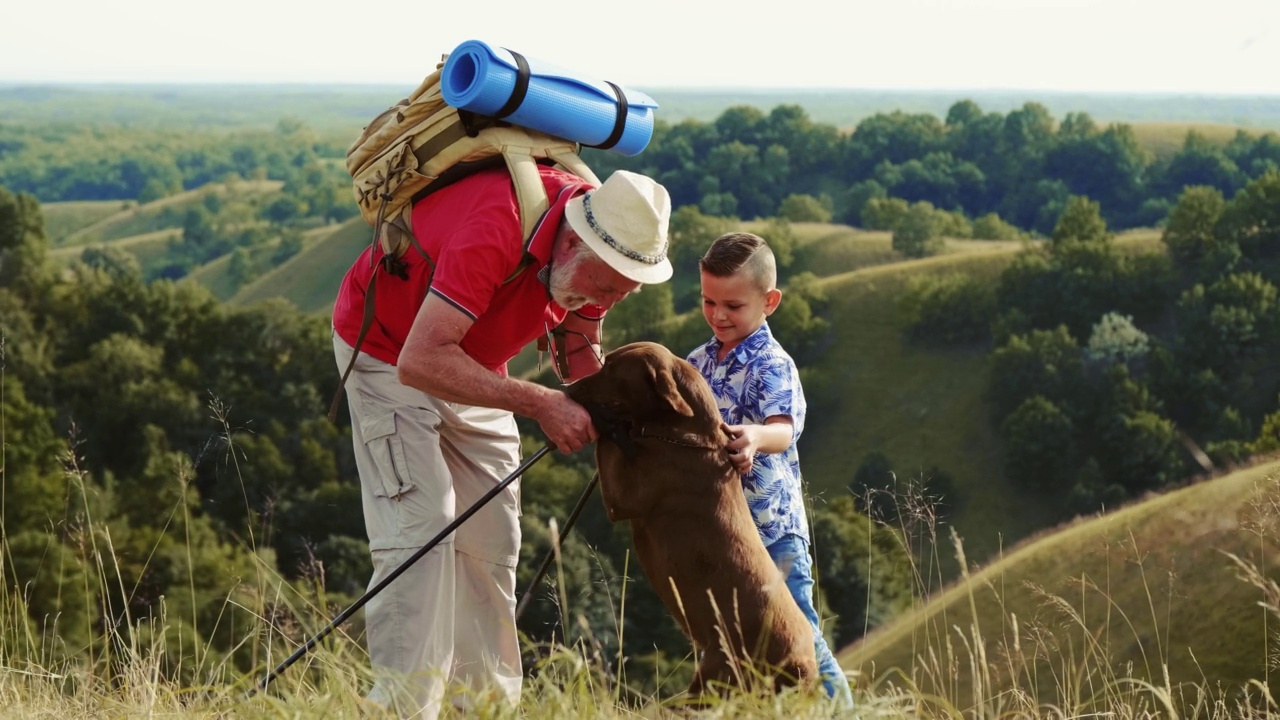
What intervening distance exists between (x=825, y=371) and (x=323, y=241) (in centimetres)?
5731

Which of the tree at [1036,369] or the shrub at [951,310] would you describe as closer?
the tree at [1036,369]

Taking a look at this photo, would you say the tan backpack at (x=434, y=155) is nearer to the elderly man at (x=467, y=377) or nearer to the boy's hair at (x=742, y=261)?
the elderly man at (x=467, y=377)

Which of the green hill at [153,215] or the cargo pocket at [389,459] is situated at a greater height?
the cargo pocket at [389,459]

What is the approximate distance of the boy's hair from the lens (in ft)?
12.2

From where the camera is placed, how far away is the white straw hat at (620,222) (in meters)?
3.43

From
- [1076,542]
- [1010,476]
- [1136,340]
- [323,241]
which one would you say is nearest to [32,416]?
[1076,542]

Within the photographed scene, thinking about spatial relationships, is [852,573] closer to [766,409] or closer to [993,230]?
Result: [766,409]

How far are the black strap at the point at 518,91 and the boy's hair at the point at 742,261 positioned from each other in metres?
0.68

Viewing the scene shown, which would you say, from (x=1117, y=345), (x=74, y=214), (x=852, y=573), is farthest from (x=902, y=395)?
(x=74, y=214)

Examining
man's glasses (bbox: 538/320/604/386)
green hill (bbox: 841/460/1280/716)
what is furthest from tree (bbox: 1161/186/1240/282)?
man's glasses (bbox: 538/320/604/386)

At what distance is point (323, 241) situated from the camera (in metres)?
108

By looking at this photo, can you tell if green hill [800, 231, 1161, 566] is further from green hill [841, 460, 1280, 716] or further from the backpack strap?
the backpack strap

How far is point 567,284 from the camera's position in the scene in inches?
140

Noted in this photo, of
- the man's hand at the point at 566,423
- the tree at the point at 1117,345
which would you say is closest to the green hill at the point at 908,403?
the tree at the point at 1117,345
